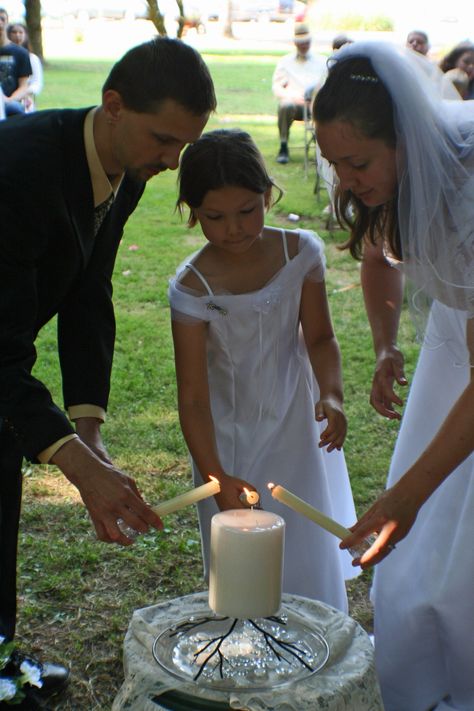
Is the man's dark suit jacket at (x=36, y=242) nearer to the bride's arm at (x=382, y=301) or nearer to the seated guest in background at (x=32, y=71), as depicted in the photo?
the bride's arm at (x=382, y=301)

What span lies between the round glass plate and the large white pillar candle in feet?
0.37

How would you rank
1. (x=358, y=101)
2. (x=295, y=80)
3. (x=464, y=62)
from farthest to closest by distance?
(x=295, y=80) → (x=464, y=62) → (x=358, y=101)

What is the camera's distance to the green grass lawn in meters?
3.04

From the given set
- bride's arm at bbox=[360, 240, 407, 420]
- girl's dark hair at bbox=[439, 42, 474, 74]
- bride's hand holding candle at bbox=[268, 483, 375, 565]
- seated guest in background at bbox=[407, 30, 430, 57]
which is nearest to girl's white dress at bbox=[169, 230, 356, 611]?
bride's arm at bbox=[360, 240, 407, 420]

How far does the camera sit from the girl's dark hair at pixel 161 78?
2168 mm

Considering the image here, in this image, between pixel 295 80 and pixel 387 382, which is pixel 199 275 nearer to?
pixel 387 382

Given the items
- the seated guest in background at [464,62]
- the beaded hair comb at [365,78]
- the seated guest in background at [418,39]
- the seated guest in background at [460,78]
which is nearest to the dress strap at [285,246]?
the beaded hair comb at [365,78]

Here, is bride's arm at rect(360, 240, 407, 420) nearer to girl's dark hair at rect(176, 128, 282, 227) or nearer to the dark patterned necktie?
girl's dark hair at rect(176, 128, 282, 227)

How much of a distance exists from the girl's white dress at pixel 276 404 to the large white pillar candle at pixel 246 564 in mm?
1008

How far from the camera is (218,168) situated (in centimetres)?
245

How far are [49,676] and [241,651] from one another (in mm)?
1107

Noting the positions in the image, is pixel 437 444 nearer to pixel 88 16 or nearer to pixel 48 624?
pixel 48 624

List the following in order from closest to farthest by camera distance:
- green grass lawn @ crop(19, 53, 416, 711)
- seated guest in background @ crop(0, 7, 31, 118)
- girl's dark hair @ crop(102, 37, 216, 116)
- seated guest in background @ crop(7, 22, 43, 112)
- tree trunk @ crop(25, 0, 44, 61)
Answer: girl's dark hair @ crop(102, 37, 216, 116) < green grass lawn @ crop(19, 53, 416, 711) < seated guest in background @ crop(0, 7, 31, 118) < seated guest in background @ crop(7, 22, 43, 112) < tree trunk @ crop(25, 0, 44, 61)

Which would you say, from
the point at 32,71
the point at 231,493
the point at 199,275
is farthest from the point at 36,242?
the point at 32,71
